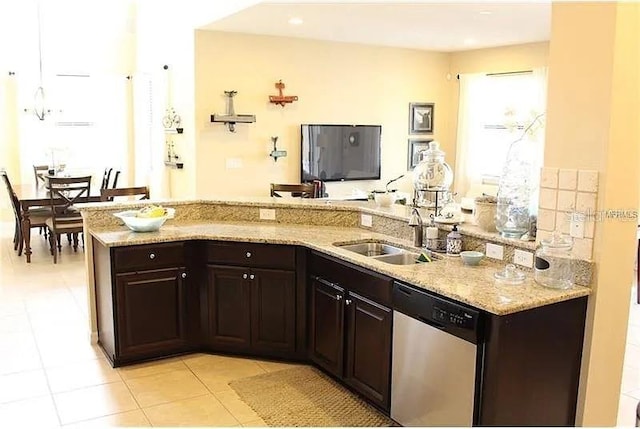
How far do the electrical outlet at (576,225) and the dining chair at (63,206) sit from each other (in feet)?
18.6

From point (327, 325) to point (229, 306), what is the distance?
0.77m

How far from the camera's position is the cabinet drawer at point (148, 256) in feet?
12.9

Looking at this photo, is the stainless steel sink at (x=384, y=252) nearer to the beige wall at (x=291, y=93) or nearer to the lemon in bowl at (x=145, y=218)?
the lemon in bowl at (x=145, y=218)

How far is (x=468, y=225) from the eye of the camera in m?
3.70

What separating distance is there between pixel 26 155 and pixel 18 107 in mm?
723

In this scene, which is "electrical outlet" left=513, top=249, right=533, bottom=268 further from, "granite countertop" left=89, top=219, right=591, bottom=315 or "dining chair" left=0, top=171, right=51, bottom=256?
"dining chair" left=0, top=171, right=51, bottom=256

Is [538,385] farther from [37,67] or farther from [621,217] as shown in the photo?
[37,67]

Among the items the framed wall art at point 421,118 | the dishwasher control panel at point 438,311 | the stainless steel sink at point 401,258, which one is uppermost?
the framed wall art at point 421,118

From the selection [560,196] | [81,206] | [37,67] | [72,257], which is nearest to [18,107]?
[37,67]

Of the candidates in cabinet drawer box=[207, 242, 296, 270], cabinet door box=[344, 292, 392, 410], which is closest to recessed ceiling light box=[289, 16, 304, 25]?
cabinet drawer box=[207, 242, 296, 270]

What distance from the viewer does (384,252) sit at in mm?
3984

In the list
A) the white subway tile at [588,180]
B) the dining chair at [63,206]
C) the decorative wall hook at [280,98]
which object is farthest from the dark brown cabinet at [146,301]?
the decorative wall hook at [280,98]

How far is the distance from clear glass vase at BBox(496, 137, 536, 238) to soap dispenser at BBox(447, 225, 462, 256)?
23 cm

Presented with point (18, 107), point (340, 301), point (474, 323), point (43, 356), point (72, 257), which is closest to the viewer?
point (474, 323)
